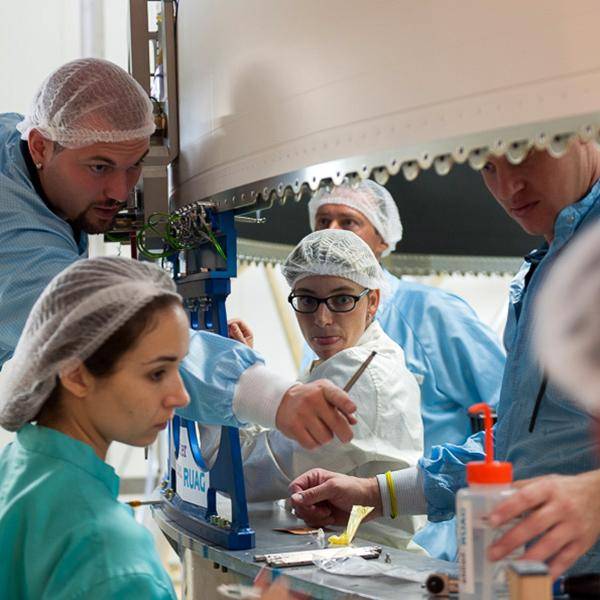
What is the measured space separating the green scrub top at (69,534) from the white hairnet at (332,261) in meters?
1.17

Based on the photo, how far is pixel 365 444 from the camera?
225 centimetres

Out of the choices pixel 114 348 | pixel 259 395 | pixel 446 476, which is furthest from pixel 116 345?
pixel 446 476

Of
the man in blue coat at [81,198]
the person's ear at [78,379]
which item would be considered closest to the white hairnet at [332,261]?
the man in blue coat at [81,198]

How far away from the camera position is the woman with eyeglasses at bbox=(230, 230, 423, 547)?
2.26 metres

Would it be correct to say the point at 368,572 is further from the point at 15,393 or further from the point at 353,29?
the point at 353,29

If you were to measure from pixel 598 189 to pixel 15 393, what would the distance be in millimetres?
994

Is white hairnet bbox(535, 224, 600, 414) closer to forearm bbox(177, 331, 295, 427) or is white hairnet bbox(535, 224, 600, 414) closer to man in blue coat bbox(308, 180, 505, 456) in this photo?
forearm bbox(177, 331, 295, 427)

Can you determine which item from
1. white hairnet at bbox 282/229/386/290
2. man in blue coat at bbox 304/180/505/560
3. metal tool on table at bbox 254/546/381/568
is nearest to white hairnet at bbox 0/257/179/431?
metal tool on table at bbox 254/546/381/568

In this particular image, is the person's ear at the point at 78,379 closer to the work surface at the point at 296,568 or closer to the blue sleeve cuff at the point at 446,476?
the work surface at the point at 296,568

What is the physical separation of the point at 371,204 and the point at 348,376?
3.48 ft

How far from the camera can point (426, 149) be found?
136 centimetres

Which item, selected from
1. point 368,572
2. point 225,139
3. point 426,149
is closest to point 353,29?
point 426,149

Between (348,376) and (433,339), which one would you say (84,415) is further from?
(433,339)

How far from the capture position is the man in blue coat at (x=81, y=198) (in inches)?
72.1
